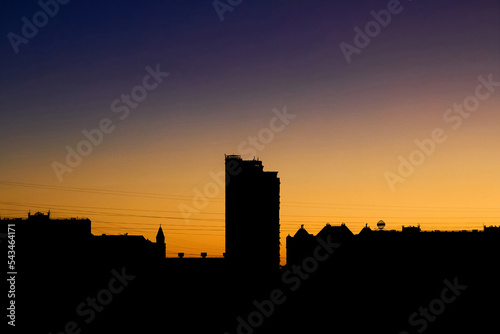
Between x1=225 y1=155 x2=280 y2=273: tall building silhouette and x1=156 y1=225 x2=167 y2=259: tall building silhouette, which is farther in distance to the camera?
x1=225 y1=155 x2=280 y2=273: tall building silhouette

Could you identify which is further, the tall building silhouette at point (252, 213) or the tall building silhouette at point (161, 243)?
the tall building silhouette at point (252, 213)

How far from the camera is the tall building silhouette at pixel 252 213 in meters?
168

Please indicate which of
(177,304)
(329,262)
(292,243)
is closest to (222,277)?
(177,304)

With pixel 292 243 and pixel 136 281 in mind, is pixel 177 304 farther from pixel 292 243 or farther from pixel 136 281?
pixel 292 243

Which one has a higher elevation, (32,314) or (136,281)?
(136,281)

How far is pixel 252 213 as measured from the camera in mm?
173125

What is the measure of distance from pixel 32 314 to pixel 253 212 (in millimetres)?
103073

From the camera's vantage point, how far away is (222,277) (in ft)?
314

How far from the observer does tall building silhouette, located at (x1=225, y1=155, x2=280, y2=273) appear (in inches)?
6614

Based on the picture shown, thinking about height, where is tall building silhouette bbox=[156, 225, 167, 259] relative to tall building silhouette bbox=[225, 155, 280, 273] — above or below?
below

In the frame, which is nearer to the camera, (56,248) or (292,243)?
(56,248)

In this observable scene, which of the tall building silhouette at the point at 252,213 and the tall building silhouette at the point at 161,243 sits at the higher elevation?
the tall building silhouette at the point at 252,213

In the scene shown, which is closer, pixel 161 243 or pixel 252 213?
pixel 161 243

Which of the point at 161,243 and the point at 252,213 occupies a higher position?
the point at 252,213
